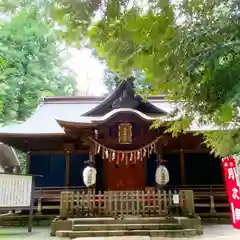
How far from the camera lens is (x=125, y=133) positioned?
10703 millimetres

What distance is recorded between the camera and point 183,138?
37.2 ft

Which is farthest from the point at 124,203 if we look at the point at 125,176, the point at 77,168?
the point at 77,168

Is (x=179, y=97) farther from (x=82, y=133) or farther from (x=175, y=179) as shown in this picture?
(x=175, y=179)

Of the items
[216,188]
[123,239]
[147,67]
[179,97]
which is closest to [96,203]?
[123,239]

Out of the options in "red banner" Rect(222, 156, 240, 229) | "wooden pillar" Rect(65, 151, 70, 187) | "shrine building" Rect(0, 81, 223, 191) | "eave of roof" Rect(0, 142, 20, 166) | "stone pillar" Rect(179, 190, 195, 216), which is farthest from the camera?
"eave of roof" Rect(0, 142, 20, 166)

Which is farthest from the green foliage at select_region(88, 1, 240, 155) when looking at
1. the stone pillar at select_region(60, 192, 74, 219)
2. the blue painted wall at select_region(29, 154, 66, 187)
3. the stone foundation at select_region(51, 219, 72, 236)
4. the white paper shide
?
the blue painted wall at select_region(29, 154, 66, 187)

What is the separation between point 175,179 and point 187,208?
3.13m

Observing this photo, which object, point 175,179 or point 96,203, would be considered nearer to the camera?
point 96,203

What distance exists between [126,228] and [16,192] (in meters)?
3.28

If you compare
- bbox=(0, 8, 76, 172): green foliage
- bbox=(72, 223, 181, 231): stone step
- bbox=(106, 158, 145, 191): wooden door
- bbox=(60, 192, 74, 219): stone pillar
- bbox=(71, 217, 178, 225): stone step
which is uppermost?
bbox=(0, 8, 76, 172): green foliage

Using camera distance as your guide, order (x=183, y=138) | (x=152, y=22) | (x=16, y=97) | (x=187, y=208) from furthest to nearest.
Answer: (x=16, y=97), (x=183, y=138), (x=187, y=208), (x=152, y=22)

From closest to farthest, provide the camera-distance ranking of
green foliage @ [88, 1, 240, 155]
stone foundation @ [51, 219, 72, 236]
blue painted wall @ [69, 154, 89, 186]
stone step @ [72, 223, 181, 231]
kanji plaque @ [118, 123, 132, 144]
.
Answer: green foliage @ [88, 1, 240, 155]
stone step @ [72, 223, 181, 231]
stone foundation @ [51, 219, 72, 236]
kanji plaque @ [118, 123, 132, 144]
blue painted wall @ [69, 154, 89, 186]

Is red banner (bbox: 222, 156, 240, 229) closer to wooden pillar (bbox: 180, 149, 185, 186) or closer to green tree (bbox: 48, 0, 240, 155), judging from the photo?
green tree (bbox: 48, 0, 240, 155)

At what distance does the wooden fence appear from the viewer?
29.5 ft
